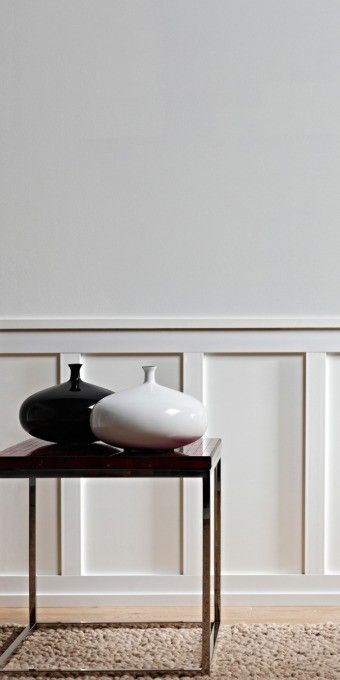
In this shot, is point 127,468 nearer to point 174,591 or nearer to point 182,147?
point 174,591

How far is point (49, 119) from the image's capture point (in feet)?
8.46

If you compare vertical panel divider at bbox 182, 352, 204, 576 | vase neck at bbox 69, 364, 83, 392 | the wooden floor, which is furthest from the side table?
vertical panel divider at bbox 182, 352, 204, 576

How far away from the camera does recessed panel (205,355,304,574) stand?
2566mm

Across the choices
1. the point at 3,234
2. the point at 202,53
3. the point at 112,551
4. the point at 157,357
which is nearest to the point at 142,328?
the point at 157,357

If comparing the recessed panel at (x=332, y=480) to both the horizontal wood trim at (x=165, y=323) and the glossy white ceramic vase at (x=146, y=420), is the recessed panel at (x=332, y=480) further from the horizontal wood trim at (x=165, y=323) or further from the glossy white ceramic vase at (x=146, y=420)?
the glossy white ceramic vase at (x=146, y=420)

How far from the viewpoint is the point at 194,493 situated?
2.56 metres

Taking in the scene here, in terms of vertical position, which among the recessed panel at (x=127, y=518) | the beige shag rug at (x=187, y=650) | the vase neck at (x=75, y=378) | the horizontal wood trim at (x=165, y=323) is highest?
the horizontal wood trim at (x=165, y=323)

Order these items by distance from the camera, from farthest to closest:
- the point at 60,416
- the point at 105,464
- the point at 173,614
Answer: the point at 173,614, the point at 60,416, the point at 105,464

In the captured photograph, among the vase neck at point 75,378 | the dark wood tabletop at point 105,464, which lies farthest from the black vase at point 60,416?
the dark wood tabletop at point 105,464

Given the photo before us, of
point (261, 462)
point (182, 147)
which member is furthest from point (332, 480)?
point (182, 147)

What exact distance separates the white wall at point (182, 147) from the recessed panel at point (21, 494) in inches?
6.2

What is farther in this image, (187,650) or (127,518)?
(127,518)

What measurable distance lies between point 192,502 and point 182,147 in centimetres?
102

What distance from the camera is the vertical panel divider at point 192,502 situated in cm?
255
